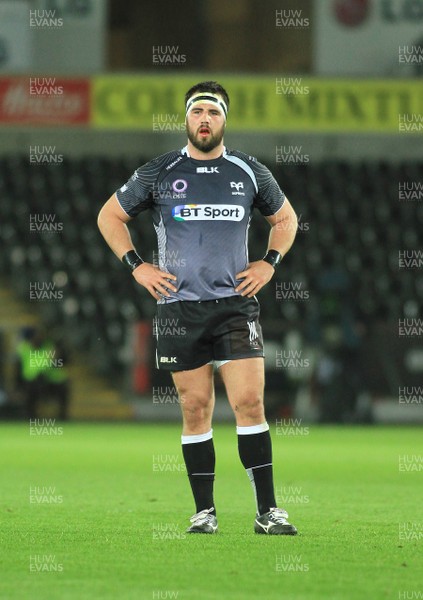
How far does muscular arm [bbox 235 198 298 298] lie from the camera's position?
6.95 metres

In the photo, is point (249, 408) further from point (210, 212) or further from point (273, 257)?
point (210, 212)

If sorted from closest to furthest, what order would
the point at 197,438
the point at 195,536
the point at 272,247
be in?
1. the point at 195,536
2. the point at 197,438
3. the point at 272,247

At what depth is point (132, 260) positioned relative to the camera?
720 centimetres

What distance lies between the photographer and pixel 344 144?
27.8 m

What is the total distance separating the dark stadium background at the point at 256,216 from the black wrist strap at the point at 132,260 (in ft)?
42.4

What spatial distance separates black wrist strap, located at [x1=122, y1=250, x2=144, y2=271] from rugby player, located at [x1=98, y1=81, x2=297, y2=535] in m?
0.07

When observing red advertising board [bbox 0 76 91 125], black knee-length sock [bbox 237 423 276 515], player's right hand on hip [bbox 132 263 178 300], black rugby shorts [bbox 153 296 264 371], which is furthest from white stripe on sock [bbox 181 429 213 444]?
red advertising board [bbox 0 76 91 125]

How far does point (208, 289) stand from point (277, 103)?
16669 mm

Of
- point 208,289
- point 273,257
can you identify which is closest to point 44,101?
point 273,257

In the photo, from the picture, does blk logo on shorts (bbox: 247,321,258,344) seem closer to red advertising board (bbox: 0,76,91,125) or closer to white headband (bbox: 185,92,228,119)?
white headband (bbox: 185,92,228,119)

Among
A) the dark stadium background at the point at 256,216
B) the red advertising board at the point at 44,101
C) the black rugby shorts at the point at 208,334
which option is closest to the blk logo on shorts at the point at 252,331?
the black rugby shorts at the point at 208,334

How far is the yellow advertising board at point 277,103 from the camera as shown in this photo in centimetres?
2281

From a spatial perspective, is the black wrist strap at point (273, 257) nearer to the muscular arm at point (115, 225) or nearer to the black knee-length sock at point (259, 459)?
the muscular arm at point (115, 225)

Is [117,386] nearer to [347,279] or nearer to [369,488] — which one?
[347,279]
